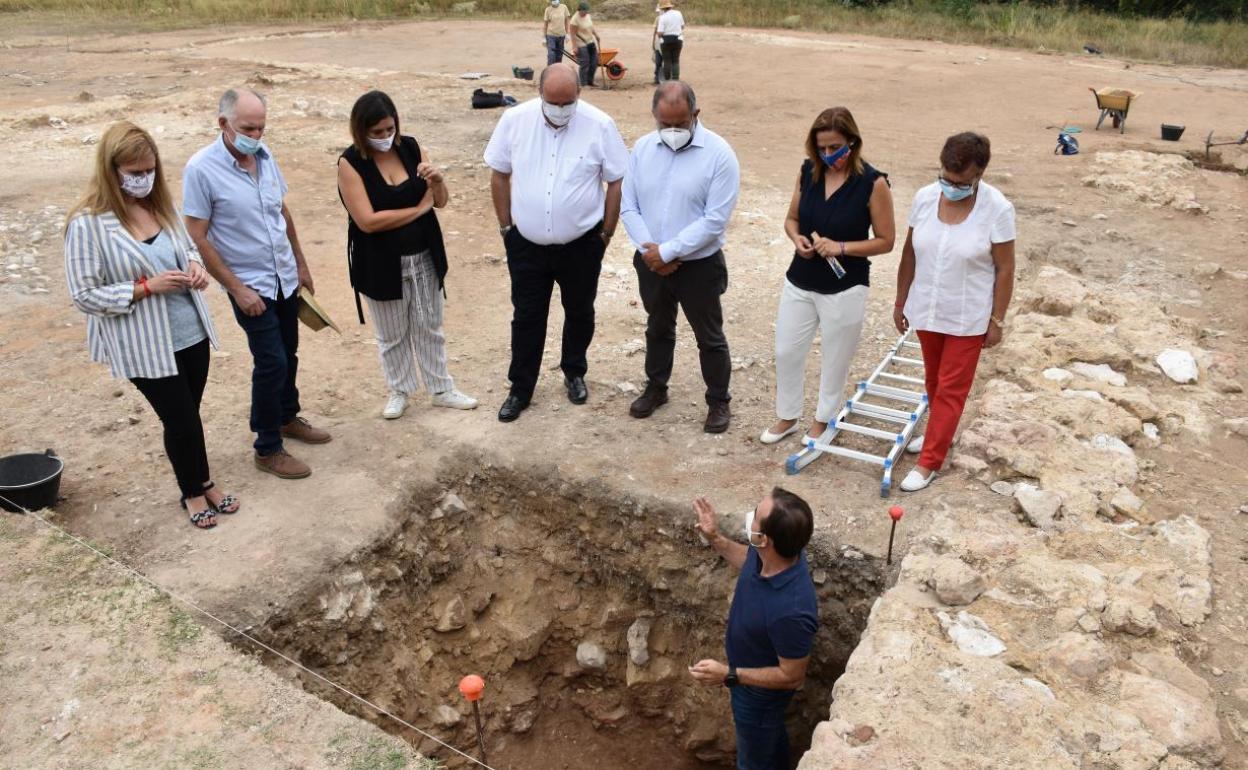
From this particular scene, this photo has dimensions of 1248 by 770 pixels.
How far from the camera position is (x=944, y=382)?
15.0 feet

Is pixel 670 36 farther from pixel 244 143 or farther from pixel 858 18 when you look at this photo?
pixel 244 143

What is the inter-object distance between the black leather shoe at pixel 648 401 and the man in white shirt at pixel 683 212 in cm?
45

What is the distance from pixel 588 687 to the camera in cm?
533

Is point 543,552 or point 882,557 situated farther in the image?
point 543,552

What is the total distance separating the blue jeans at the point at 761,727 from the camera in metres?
3.71

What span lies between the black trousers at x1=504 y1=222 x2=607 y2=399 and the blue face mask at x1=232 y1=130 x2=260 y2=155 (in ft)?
4.68

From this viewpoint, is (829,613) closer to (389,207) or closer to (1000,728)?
(1000,728)

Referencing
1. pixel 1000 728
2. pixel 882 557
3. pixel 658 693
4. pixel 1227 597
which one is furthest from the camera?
pixel 658 693

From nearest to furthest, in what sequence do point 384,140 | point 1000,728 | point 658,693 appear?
1. point 1000,728
2. point 384,140
3. point 658,693

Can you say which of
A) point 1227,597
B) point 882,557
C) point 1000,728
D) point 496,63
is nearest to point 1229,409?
point 1227,597

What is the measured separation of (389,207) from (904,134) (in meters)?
10.00

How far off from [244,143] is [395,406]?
1820mm

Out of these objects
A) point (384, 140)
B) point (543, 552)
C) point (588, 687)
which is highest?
point (384, 140)

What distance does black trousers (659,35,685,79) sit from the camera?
15573 millimetres
